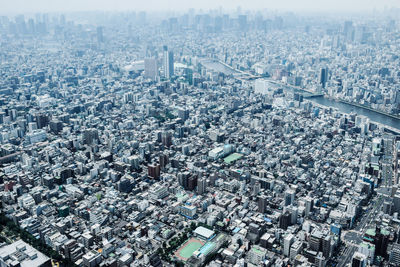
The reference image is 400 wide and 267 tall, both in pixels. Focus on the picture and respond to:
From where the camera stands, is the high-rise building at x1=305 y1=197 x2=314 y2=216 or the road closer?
the road

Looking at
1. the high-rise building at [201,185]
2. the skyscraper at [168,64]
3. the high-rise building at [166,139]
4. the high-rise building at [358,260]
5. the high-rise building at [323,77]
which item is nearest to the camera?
the high-rise building at [358,260]

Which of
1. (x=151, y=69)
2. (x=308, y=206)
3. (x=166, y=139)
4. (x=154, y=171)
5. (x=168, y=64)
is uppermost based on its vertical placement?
→ (x=168, y=64)

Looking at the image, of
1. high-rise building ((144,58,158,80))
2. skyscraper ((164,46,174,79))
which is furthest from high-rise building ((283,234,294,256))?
skyscraper ((164,46,174,79))

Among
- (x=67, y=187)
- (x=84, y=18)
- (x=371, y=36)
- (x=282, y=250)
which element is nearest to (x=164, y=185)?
(x=67, y=187)

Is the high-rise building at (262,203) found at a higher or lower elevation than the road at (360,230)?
higher

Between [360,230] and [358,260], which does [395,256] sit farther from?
[360,230]

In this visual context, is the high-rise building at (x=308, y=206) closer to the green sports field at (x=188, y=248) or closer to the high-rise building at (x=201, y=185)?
the high-rise building at (x=201, y=185)

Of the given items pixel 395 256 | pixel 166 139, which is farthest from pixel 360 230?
pixel 166 139

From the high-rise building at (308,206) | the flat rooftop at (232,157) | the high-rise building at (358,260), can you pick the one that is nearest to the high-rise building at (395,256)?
the high-rise building at (358,260)

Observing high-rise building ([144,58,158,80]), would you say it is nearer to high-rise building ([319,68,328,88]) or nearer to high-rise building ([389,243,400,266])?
high-rise building ([319,68,328,88])
